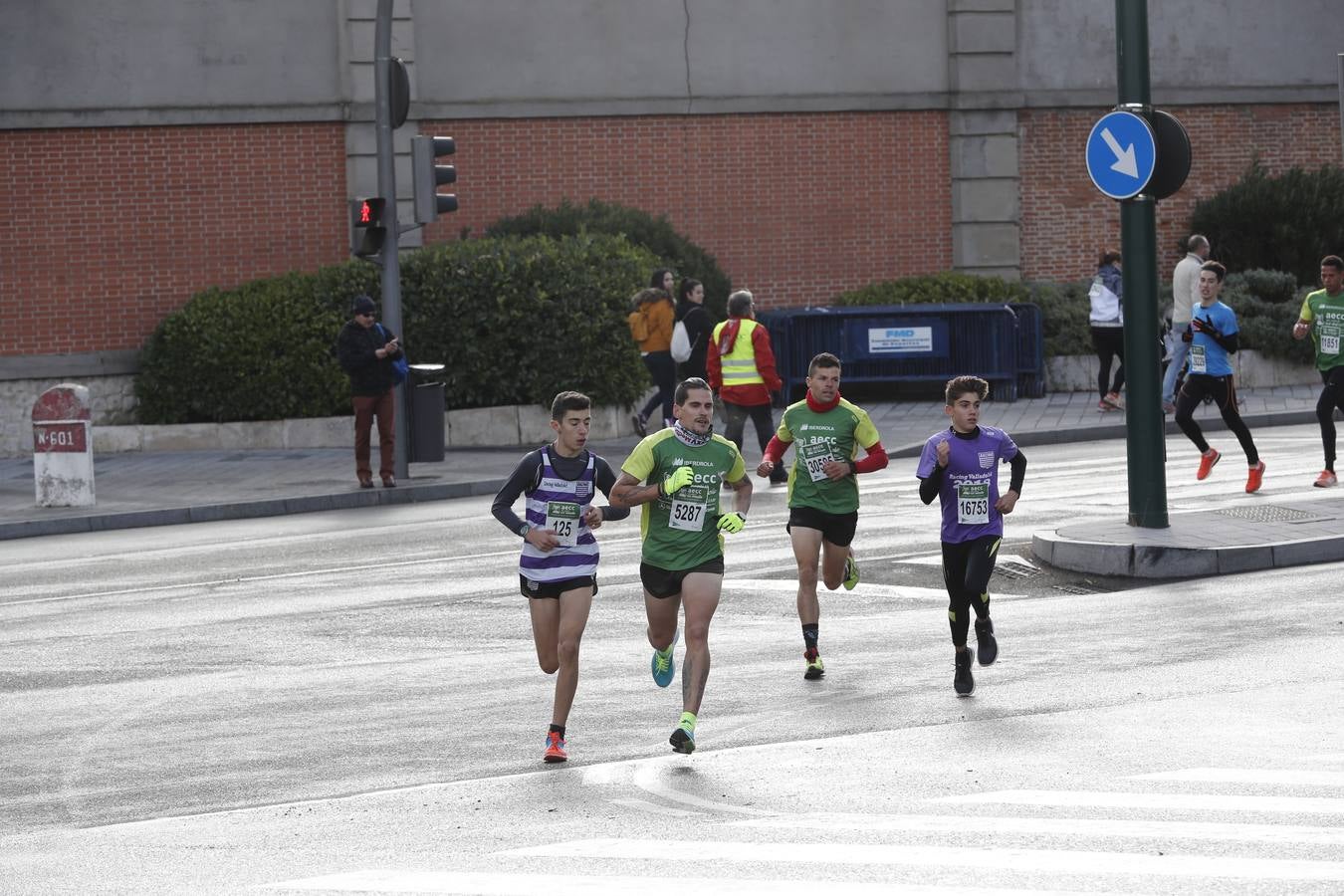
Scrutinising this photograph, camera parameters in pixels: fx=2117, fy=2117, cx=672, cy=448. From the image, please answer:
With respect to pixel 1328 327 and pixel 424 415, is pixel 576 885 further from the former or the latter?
pixel 424 415

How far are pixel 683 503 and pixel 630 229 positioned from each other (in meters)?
17.6

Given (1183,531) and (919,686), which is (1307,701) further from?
(1183,531)

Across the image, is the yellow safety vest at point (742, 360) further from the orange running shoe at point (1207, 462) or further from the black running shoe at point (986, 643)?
the black running shoe at point (986, 643)

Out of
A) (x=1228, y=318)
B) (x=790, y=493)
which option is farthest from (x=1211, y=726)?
(x=1228, y=318)

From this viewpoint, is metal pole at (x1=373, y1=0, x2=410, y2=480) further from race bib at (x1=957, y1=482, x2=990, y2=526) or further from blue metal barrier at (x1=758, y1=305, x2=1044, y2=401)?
race bib at (x1=957, y1=482, x2=990, y2=526)

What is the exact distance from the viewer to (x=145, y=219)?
2638 centimetres

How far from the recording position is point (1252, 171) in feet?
98.0

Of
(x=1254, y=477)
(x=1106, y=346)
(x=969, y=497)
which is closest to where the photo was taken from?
(x=969, y=497)

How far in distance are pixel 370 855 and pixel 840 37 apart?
22.9m

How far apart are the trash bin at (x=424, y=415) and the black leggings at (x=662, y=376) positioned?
2.80 meters

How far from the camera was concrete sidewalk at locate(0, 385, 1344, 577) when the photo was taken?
44.2 feet

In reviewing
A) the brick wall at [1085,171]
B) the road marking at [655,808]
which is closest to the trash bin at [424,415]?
the brick wall at [1085,171]

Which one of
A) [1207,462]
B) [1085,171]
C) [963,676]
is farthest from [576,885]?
[1085,171]

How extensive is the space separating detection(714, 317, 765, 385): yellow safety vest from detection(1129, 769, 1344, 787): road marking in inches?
442
